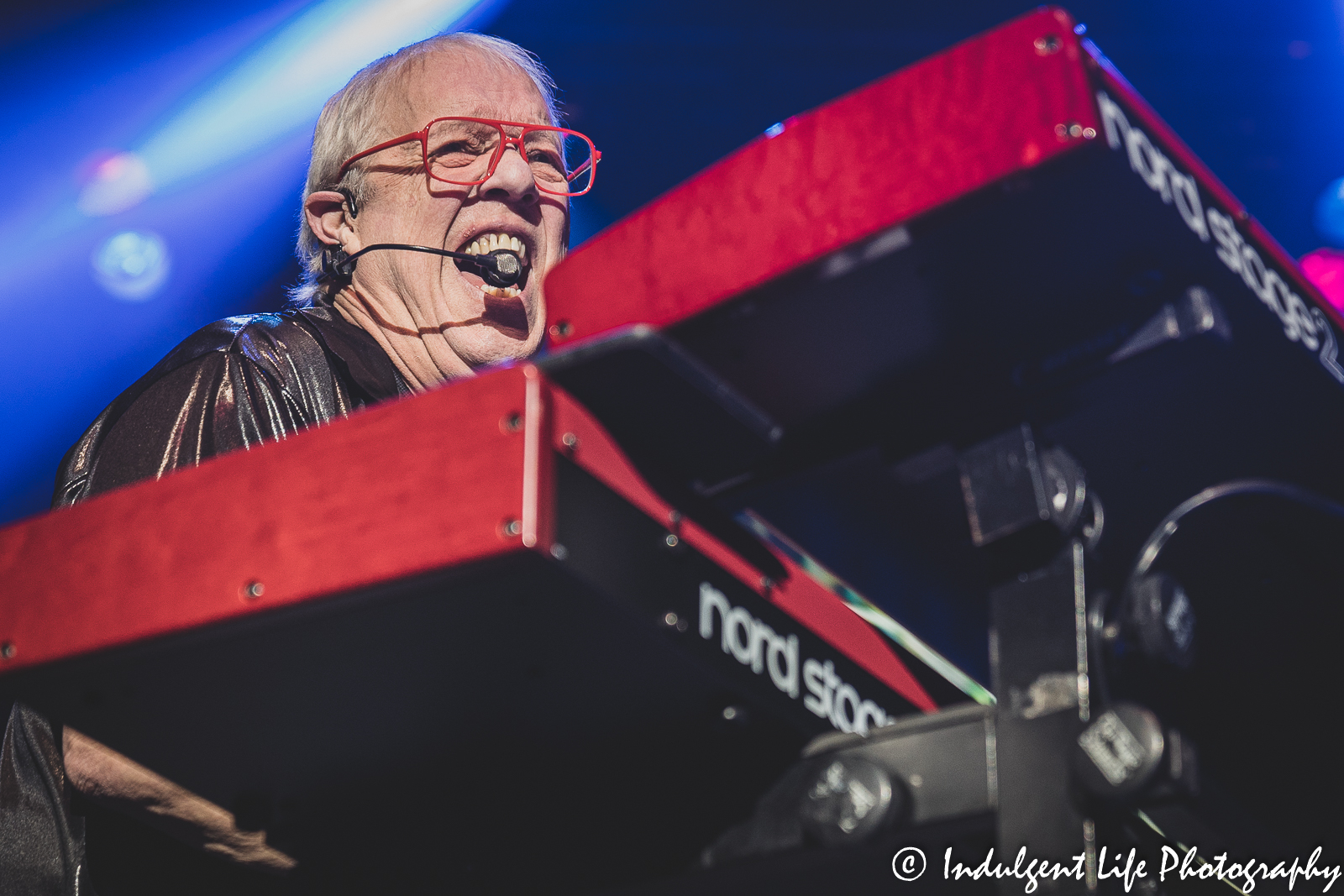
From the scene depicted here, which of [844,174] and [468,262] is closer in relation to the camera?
[844,174]

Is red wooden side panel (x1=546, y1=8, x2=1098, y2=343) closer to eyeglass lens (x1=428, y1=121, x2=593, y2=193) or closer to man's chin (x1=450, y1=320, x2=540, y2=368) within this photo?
man's chin (x1=450, y1=320, x2=540, y2=368)

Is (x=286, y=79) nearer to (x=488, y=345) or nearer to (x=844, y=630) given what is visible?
(x=488, y=345)

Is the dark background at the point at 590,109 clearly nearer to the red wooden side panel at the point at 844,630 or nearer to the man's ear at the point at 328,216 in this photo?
the man's ear at the point at 328,216

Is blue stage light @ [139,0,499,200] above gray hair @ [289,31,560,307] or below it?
above

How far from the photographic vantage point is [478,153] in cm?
182

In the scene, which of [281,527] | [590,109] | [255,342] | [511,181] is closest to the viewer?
[281,527]

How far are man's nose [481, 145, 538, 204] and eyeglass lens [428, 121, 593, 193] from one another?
17 millimetres

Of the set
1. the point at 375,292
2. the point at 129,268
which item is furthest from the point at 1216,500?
the point at 129,268

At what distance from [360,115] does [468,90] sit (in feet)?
0.54

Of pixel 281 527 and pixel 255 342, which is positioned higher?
pixel 255 342

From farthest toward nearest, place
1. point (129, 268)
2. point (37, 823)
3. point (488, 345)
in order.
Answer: point (129, 268), point (488, 345), point (37, 823)

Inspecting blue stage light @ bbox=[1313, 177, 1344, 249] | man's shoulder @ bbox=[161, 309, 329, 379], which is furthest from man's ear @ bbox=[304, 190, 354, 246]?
blue stage light @ bbox=[1313, 177, 1344, 249]

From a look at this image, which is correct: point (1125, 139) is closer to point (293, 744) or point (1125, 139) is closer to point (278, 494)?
point (278, 494)

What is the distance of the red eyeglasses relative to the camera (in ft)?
5.86
